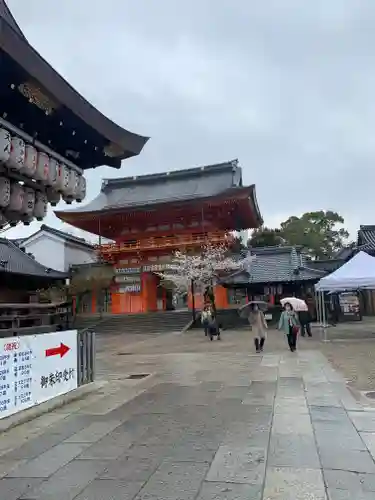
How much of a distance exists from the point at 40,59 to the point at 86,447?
14.1 feet

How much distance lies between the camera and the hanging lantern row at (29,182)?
6023 mm

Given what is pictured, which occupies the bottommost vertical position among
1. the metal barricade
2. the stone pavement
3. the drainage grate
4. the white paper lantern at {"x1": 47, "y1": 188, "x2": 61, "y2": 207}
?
the drainage grate

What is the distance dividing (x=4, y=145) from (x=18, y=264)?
55.9ft

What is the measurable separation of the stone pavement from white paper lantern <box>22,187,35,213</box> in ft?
10.3

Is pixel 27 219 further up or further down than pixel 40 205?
further down

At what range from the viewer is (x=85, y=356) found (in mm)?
7879

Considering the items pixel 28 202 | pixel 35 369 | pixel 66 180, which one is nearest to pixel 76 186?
pixel 66 180

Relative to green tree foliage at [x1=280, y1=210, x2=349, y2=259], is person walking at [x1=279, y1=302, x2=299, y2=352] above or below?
below

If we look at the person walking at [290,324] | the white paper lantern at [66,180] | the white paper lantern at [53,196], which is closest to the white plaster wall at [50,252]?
the person walking at [290,324]

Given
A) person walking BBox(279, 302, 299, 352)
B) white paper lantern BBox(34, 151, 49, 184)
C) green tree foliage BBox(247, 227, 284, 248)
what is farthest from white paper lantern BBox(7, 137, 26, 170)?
green tree foliage BBox(247, 227, 284, 248)

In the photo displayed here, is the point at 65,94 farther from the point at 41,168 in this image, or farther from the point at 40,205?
the point at 40,205

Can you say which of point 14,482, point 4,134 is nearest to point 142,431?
point 14,482

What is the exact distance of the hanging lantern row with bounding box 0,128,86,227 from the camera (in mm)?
6023

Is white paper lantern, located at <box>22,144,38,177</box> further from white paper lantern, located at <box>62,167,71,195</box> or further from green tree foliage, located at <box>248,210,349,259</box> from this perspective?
green tree foliage, located at <box>248,210,349,259</box>
